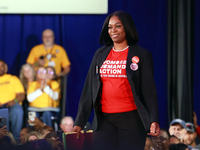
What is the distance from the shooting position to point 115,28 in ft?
5.49

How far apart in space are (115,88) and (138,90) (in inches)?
5.5

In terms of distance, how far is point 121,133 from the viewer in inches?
61.0

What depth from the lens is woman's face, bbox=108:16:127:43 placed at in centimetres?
167

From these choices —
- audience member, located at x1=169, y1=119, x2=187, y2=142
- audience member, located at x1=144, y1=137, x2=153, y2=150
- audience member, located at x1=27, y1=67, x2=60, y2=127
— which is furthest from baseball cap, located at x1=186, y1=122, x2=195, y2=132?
audience member, located at x1=27, y1=67, x2=60, y2=127

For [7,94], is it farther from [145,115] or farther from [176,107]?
[145,115]

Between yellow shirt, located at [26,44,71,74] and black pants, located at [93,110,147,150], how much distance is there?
3244 millimetres

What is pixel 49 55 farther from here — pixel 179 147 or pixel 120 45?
pixel 120 45

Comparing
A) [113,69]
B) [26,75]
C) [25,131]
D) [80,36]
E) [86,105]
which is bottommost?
[25,131]

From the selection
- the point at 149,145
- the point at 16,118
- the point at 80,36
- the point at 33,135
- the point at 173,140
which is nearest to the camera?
the point at 149,145

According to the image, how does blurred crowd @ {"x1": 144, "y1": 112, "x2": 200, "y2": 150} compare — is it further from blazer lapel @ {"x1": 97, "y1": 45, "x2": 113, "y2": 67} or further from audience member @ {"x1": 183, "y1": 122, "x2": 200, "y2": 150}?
blazer lapel @ {"x1": 97, "y1": 45, "x2": 113, "y2": 67}

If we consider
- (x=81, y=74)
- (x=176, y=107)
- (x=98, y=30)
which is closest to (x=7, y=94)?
(x=81, y=74)

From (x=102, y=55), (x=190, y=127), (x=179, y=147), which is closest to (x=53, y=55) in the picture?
(x=190, y=127)

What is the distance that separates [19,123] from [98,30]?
203cm

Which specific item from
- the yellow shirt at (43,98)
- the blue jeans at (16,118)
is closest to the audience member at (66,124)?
the yellow shirt at (43,98)
